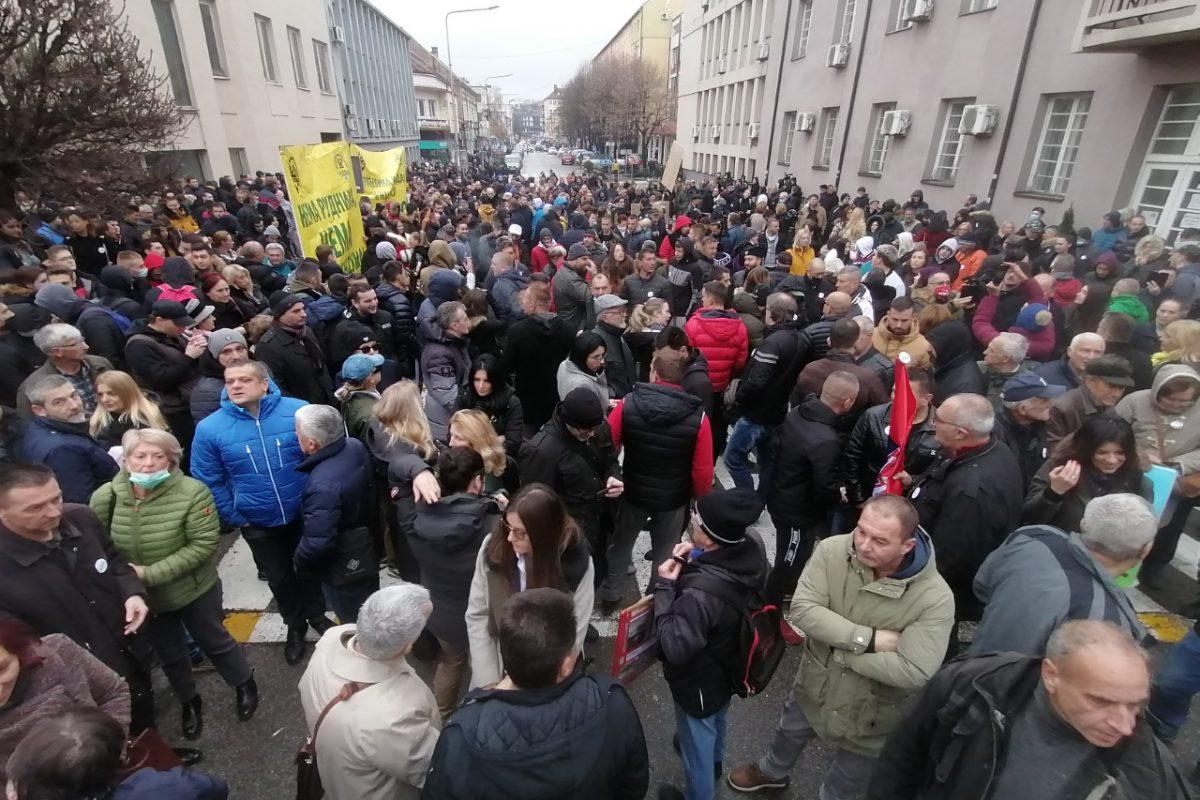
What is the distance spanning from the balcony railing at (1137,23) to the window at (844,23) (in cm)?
1112

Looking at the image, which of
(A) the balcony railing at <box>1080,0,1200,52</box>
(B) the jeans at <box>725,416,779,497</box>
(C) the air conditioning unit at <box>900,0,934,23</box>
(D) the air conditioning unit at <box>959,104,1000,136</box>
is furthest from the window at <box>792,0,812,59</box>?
(B) the jeans at <box>725,416,779,497</box>

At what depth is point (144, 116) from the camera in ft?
29.5

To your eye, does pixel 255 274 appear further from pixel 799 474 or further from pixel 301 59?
pixel 301 59

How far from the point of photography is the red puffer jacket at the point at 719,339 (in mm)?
5074

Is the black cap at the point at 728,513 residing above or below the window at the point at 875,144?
below

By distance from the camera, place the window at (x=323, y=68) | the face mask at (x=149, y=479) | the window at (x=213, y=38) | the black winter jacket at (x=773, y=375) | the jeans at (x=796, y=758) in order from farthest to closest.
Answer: the window at (x=323, y=68), the window at (x=213, y=38), the black winter jacket at (x=773, y=375), the face mask at (x=149, y=479), the jeans at (x=796, y=758)

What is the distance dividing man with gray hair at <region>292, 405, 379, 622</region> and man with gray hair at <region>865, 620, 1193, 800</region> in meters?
2.71

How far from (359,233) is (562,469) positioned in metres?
7.34

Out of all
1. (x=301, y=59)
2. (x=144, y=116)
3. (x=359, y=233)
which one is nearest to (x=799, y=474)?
(x=359, y=233)

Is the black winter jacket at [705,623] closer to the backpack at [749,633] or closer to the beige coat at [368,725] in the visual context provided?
the backpack at [749,633]

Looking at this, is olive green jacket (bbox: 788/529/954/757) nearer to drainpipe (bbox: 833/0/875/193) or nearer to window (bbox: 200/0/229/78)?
drainpipe (bbox: 833/0/875/193)

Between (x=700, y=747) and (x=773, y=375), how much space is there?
2.90 metres

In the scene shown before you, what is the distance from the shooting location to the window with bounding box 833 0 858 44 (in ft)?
64.0

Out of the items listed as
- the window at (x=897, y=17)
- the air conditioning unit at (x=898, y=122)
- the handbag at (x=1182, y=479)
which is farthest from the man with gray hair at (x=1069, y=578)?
the window at (x=897, y=17)
